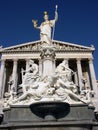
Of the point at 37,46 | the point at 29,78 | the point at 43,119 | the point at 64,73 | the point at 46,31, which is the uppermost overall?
the point at 37,46

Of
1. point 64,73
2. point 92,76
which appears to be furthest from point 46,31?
point 92,76

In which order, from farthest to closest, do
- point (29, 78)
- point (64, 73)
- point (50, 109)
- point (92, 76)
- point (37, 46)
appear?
point (37, 46) < point (92, 76) < point (64, 73) < point (29, 78) < point (50, 109)

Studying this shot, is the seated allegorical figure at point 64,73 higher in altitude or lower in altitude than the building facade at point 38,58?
lower

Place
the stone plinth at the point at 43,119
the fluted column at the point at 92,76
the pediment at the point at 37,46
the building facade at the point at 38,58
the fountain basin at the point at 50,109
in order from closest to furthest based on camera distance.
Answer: the stone plinth at the point at 43,119 < the fountain basin at the point at 50,109 < the fluted column at the point at 92,76 < the building facade at the point at 38,58 < the pediment at the point at 37,46

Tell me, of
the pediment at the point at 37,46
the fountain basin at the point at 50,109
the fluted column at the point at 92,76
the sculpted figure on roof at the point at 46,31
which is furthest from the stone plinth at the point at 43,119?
the pediment at the point at 37,46

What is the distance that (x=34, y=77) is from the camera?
10.4 meters

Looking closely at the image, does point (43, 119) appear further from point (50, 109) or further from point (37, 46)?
point (37, 46)

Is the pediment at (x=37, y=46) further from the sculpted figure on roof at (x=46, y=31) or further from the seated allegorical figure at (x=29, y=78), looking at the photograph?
the seated allegorical figure at (x=29, y=78)

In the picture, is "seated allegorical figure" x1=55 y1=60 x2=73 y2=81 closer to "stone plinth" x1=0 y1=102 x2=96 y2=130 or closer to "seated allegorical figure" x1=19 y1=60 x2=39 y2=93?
"seated allegorical figure" x1=19 y1=60 x2=39 y2=93

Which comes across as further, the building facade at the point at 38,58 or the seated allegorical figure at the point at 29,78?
the building facade at the point at 38,58

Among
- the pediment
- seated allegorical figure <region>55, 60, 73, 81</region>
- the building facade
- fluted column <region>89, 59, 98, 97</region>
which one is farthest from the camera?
the pediment

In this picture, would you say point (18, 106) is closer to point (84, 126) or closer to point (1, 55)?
point (84, 126)

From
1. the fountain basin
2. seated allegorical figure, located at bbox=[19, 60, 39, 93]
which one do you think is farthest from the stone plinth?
seated allegorical figure, located at bbox=[19, 60, 39, 93]

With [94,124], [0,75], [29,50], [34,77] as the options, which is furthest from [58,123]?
[29,50]
